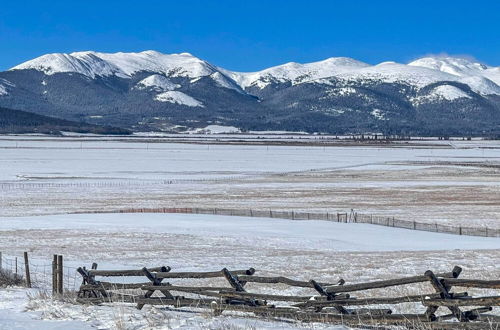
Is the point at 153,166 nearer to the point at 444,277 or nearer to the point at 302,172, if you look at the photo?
the point at 302,172

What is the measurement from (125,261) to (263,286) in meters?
8.12

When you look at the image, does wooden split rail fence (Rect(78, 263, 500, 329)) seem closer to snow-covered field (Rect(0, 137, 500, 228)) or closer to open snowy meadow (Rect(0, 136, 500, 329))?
open snowy meadow (Rect(0, 136, 500, 329))

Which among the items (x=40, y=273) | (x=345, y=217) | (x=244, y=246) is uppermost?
(x=40, y=273)

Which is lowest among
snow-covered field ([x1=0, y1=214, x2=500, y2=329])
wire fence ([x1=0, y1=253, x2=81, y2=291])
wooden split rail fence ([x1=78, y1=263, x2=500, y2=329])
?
snow-covered field ([x1=0, y1=214, x2=500, y2=329])

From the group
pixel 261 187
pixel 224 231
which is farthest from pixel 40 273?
pixel 261 187

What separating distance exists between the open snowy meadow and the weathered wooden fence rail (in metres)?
1.12

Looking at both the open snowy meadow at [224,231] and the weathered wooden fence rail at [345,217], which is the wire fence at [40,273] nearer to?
the open snowy meadow at [224,231]

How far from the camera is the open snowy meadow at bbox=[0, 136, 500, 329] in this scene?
15258mm

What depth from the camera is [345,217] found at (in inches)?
1742

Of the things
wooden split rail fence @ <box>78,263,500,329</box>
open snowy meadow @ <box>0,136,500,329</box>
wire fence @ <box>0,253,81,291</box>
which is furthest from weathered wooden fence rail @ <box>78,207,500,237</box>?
wooden split rail fence @ <box>78,263,500,329</box>

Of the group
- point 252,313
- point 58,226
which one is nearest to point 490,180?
point 58,226

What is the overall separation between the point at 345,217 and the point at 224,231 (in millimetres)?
7900

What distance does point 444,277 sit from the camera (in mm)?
12578

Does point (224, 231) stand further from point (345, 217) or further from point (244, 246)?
point (345, 217)
